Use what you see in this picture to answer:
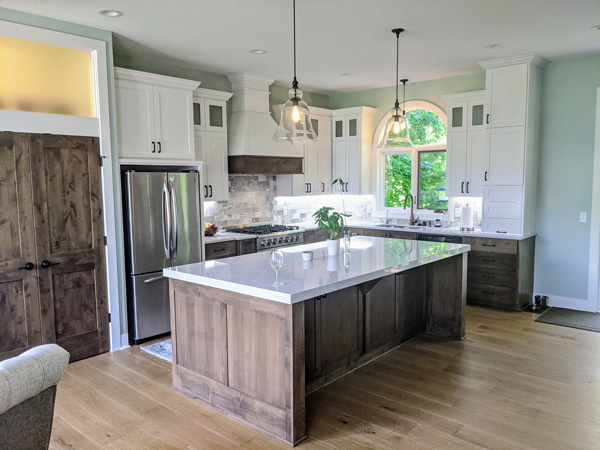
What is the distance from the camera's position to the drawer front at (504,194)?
534 centimetres

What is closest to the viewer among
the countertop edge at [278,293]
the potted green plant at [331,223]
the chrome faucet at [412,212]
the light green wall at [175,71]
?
the countertop edge at [278,293]

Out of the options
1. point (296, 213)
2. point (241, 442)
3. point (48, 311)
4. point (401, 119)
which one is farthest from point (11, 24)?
point (296, 213)

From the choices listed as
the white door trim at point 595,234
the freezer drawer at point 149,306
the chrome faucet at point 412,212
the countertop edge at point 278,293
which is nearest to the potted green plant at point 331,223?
the countertop edge at point 278,293

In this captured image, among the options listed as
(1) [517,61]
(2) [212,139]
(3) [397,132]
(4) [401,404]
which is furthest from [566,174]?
(2) [212,139]

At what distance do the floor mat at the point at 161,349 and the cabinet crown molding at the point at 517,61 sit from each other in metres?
4.53

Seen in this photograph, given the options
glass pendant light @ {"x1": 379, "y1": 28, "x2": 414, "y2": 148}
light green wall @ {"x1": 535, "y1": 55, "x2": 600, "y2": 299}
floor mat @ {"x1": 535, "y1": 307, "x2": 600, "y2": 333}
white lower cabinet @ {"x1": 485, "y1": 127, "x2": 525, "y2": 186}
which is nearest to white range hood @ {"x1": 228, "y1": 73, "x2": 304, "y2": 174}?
glass pendant light @ {"x1": 379, "y1": 28, "x2": 414, "y2": 148}

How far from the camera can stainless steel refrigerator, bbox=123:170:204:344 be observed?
4.40 m

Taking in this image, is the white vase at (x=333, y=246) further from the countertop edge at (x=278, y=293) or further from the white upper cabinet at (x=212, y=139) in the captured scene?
the white upper cabinet at (x=212, y=139)

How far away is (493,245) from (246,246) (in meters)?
2.85

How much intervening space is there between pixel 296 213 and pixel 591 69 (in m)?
4.08

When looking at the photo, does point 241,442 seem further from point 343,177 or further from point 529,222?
point 343,177

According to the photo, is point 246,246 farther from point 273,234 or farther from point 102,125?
point 102,125

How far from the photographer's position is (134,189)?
14.3ft

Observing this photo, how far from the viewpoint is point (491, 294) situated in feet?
18.0
